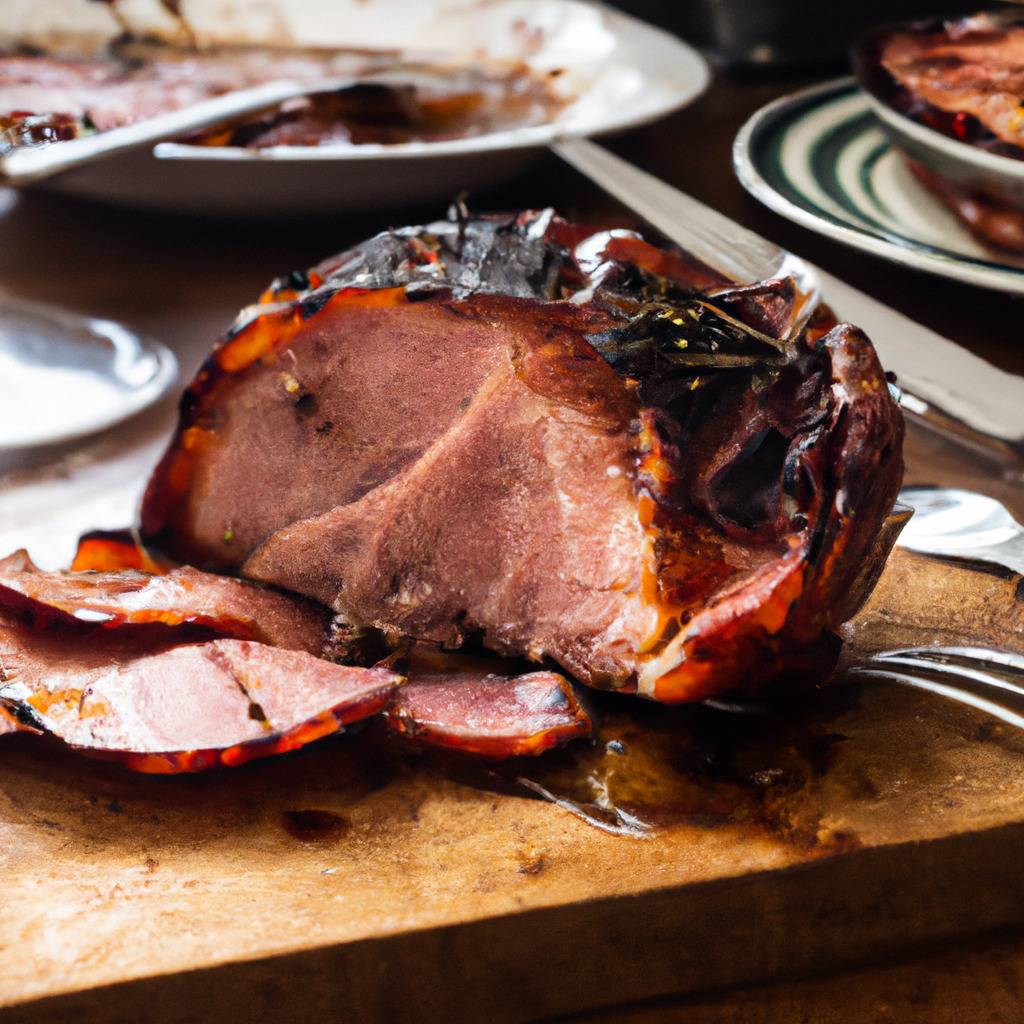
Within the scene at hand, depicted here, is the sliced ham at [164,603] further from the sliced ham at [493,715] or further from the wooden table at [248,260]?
the wooden table at [248,260]

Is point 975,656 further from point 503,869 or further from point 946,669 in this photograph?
point 503,869

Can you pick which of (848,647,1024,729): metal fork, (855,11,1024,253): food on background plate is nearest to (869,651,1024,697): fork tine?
(848,647,1024,729): metal fork

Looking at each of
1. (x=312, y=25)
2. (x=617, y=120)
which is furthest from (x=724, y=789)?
(x=312, y=25)

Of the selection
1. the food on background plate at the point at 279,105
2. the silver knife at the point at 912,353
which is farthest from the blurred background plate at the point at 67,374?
the silver knife at the point at 912,353

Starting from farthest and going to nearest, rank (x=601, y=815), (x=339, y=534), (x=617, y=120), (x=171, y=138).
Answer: (x=617, y=120)
(x=171, y=138)
(x=339, y=534)
(x=601, y=815)

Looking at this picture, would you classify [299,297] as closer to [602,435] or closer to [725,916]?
[602,435]

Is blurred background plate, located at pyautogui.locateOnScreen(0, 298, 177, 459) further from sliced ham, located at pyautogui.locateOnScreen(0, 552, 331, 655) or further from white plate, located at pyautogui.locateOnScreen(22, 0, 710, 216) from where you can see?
sliced ham, located at pyautogui.locateOnScreen(0, 552, 331, 655)
